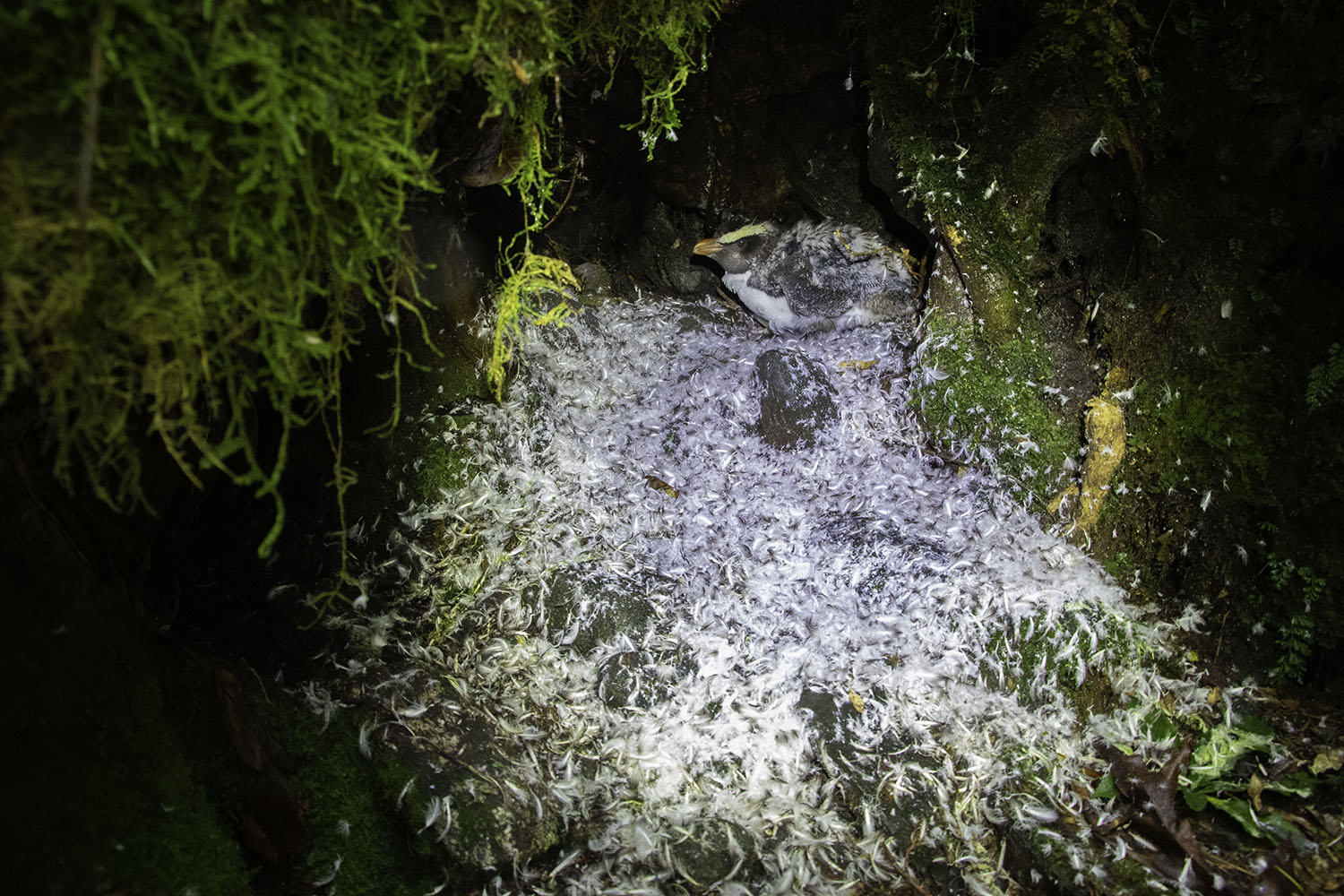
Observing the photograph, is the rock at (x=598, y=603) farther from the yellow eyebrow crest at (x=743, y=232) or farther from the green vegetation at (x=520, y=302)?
the yellow eyebrow crest at (x=743, y=232)

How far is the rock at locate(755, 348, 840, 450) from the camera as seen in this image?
4.17 m

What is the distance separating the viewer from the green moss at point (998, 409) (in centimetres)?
376

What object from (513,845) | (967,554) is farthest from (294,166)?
(967,554)

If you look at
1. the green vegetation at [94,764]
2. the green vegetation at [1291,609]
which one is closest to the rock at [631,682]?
the green vegetation at [94,764]

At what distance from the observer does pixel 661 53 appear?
3314 mm

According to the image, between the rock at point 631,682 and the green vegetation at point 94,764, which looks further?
the rock at point 631,682

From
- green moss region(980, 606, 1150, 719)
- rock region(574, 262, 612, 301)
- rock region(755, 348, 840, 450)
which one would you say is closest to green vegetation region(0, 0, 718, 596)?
rock region(755, 348, 840, 450)

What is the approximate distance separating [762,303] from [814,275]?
0.40m

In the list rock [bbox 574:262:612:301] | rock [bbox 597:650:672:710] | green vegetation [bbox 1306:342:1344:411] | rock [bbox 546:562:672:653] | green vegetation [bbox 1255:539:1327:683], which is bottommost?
rock [bbox 597:650:672:710]

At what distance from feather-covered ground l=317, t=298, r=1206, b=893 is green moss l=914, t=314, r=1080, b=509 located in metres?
0.13

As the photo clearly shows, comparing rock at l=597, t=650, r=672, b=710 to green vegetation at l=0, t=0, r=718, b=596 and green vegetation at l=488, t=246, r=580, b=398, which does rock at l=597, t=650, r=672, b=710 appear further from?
green vegetation at l=0, t=0, r=718, b=596

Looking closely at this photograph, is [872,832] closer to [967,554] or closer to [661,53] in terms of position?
[967,554]

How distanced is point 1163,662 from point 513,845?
123 inches

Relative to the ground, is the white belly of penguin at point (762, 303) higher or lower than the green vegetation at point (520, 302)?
higher
